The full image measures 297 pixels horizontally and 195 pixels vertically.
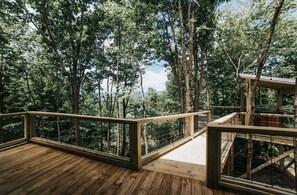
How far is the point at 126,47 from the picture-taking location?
12531mm

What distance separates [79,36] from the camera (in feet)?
35.2

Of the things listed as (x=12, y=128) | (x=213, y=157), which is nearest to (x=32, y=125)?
(x=213, y=157)

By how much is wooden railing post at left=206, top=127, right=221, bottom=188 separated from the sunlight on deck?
0.27 metres

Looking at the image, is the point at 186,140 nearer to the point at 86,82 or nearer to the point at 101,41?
the point at 101,41

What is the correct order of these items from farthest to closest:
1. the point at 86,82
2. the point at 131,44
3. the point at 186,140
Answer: the point at 86,82, the point at 131,44, the point at 186,140

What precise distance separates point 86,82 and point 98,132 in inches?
279

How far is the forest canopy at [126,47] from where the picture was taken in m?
9.02

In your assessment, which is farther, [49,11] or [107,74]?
[107,74]

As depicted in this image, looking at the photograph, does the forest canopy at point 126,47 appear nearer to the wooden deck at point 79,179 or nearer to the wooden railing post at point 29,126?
the wooden deck at point 79,179

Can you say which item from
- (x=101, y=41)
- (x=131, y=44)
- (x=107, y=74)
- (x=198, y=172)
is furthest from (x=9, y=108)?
(x=198, y=172)

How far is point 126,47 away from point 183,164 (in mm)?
10840

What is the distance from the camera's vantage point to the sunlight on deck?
9.22 feet

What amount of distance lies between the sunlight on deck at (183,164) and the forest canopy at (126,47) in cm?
381

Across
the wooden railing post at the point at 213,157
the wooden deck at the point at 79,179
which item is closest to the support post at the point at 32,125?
the wooden deck at the point at 79,179
